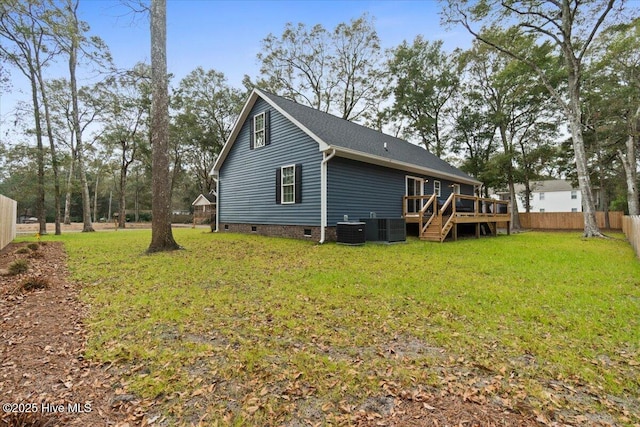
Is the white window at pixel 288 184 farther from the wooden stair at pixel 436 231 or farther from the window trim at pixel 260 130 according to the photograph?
the wooden stair at pixel 436 231

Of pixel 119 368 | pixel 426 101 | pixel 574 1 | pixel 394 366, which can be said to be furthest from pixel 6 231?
pixel 426 101

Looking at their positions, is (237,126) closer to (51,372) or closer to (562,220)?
(51,372)

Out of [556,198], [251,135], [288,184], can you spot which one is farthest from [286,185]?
[556,198]

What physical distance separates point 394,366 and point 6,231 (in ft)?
41.3

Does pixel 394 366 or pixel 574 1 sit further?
pixel 574 1

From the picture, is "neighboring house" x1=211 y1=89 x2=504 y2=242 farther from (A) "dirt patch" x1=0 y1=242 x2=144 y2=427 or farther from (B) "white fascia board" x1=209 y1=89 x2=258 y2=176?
(A) "dirt patch" x1=0 y1=242 x2=144 y2=427

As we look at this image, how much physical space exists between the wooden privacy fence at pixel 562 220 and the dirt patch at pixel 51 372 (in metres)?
25.9

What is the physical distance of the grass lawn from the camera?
6.77 feet

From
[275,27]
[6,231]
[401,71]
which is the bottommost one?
[6,231]

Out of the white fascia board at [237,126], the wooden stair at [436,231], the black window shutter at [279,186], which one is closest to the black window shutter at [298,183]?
the black window shutter at [279,186]

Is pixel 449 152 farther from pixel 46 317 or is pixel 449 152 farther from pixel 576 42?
pixel 46 317

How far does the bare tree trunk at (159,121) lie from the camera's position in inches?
326

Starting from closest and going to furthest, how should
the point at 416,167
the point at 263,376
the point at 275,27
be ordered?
the point at 263,376, the point at 416,167, the point at 275,27

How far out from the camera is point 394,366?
2.46 meters
